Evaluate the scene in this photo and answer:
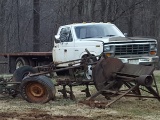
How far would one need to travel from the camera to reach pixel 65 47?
15812mm

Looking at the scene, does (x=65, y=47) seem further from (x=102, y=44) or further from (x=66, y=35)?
(x=102, y=44)

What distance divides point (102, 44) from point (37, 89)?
5.06 m

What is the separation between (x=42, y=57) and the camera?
18.5m

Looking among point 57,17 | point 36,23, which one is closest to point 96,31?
point 57,17

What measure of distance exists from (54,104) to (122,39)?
216 inches

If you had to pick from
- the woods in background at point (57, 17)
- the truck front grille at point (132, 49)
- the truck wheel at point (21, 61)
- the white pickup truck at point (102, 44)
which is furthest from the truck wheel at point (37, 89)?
the woods in background at point (57, 17)

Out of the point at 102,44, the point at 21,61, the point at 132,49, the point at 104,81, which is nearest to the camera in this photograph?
the point at 104,81

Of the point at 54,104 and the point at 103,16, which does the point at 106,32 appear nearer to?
the point at 54,104

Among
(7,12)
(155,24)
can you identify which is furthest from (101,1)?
(7,12)

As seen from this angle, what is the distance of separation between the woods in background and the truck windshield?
41.9 feet

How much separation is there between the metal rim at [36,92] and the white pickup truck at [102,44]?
4872 millimetres

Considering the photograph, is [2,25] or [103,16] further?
[2,25]

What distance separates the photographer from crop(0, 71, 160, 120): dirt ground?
7918 millimetres

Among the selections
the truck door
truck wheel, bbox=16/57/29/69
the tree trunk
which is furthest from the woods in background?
the truck door
